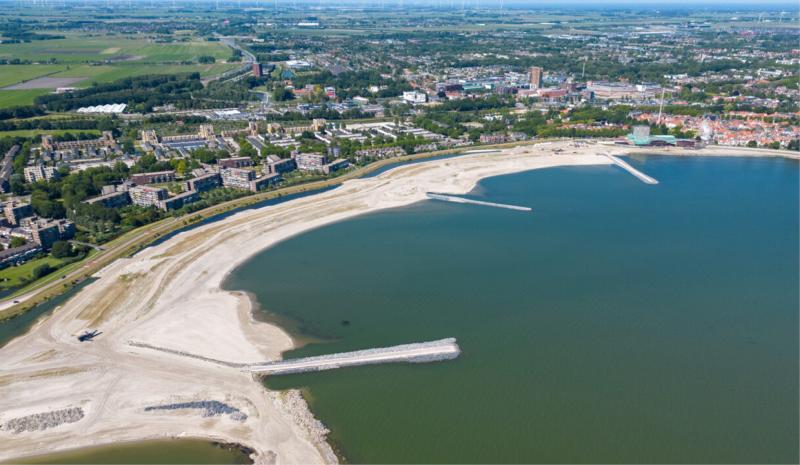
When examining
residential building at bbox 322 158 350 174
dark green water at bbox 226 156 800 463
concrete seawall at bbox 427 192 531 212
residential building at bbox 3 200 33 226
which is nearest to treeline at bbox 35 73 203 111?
residential building at bbox 322 158 350 174

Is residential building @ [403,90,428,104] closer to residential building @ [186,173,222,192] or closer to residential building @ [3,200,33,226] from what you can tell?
residential building @ [186,173,222,192]

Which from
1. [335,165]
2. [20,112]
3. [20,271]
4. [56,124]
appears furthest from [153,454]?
[20,112]

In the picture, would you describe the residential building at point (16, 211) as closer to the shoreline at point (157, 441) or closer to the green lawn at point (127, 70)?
the shoreline at point (157, 441)

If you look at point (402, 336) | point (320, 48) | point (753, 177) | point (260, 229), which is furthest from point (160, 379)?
point (320, 48)

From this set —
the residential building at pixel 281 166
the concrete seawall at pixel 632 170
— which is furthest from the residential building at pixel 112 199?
the concrete seawall at pixel 632 170

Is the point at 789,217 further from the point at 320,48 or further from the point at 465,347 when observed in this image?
the point at 320,48

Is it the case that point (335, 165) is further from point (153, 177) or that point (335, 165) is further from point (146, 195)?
point (146, 195)
